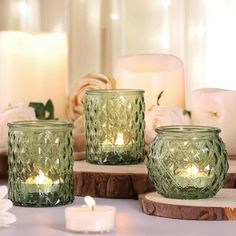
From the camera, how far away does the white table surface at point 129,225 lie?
3.16 ft

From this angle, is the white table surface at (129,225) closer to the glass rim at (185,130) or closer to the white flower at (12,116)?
the glass rim at (185,130)

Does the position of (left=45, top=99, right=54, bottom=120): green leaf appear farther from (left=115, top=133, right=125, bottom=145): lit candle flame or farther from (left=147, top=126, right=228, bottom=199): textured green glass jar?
(left=147, top=126, right=228, bottom=199): textured green glass jar

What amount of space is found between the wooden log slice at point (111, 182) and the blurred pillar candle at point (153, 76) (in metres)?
0.25

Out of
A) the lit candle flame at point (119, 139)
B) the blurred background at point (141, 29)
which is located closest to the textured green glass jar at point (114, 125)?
the lit candle flame at point (119, 139)

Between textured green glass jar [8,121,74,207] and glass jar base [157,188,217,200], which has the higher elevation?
textured green glass jar [8,121,74,207]

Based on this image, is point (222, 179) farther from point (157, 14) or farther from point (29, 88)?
point (157, 14)

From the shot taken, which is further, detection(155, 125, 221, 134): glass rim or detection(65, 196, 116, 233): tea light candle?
detection(155, 125, 221, 134): glass rim

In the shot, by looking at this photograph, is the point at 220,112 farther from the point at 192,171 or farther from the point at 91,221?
the point at 91,221

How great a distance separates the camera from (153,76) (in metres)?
1.43

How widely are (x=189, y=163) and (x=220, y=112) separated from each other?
1.00 ft

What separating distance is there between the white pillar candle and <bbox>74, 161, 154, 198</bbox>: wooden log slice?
39 centimetres

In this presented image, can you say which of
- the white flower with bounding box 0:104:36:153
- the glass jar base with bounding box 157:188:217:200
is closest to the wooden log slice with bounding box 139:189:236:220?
the glass jar base with bounding box 157:188:217:200

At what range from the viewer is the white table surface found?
3.16 feet

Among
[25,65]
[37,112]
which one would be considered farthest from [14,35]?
[37,112]
